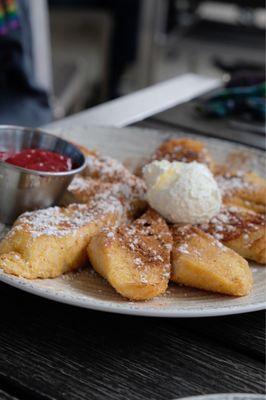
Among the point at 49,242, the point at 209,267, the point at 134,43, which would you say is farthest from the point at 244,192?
the point at 134,43

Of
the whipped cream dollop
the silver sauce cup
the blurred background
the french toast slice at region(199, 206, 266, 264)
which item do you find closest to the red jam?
the silver sauce cup

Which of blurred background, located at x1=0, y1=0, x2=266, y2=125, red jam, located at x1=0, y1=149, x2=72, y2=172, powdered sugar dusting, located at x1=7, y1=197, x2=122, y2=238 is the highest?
red jam, located at x1=0, y1=149, x2=72, y2=172

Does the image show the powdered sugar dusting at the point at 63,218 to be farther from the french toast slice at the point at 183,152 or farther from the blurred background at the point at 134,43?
the blurred background at the point at 134,43

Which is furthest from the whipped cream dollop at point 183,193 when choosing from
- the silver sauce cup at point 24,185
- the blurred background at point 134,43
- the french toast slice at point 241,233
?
the blurred background at point 134,43

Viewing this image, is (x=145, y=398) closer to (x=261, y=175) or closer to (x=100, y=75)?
(x=261, y=175)

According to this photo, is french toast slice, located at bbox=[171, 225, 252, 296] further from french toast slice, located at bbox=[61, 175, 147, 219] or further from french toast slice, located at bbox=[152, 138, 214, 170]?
french toast slice, located at bbox=[152, 138, 214, 170]
